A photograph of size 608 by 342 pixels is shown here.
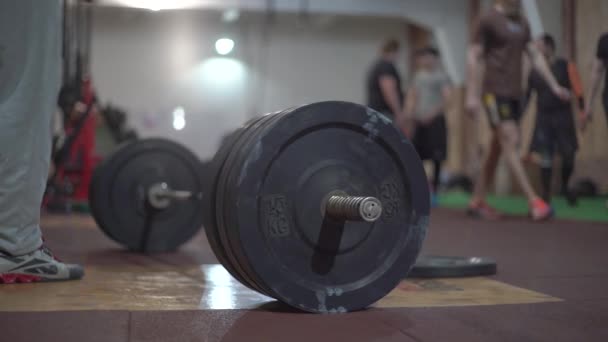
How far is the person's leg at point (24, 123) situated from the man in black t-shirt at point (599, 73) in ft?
8.27

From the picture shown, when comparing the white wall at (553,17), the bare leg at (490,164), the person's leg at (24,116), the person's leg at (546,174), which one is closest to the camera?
the person's leg at (24,116)

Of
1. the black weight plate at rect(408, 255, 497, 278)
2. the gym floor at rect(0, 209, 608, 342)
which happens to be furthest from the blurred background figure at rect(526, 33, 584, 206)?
the black weight plate at rect(408, 255, 497, 278)

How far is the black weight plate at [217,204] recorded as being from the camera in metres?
1.28

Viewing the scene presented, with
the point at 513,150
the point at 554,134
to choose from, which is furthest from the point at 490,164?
the point at 554,134

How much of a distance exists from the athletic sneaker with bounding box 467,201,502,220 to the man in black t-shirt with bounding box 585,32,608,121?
3.16 ft

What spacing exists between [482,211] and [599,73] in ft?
4.18

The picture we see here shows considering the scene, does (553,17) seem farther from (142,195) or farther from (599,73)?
(142,195)

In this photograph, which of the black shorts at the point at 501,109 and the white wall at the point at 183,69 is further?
the white wall at the point at 183,69

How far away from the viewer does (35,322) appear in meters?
1.21

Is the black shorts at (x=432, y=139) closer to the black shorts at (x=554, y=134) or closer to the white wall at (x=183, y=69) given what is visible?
the black shorts at (x=554, y=134)

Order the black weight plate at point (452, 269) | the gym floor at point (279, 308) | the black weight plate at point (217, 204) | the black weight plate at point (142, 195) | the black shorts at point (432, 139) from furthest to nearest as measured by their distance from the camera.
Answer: the black shorts at point (432, 139) → the black weight plate at point (142, 195) → the black weight plate at point (452, 269) → the black weight plate at point (217, 204) → the gym floor at point (279, 308)

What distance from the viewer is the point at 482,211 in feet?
14.4

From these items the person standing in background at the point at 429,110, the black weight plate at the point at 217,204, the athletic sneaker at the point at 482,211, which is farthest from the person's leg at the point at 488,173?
the black weight plate at the point at 217,204

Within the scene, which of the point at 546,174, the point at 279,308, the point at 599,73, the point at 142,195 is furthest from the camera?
the point at 546,174
